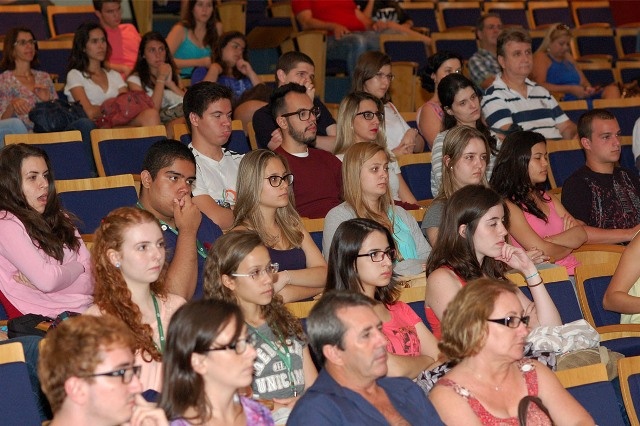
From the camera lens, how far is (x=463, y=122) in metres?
5.76

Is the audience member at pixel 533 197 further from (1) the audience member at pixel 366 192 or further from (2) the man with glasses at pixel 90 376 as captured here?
(2) the man with glasses at pixel 90 376

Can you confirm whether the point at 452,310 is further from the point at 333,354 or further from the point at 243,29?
the point at 243,29

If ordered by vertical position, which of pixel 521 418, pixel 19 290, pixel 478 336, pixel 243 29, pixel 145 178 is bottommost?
pixel 521 418

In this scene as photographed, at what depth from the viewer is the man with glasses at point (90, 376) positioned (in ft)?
7.77

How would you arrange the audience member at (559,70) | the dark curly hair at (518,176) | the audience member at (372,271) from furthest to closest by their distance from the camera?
the audience member at (559,70) → the dark curly hair at (518,176) → the audience member at (372,271)

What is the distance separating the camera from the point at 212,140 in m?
4.95

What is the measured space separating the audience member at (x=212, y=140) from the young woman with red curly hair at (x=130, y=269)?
1.54 m

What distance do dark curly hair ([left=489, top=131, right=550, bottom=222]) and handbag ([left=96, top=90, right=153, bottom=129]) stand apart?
6.88ft

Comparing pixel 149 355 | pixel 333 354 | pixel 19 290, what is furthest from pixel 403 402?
pixel 19 290

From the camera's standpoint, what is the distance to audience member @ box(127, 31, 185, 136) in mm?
6297

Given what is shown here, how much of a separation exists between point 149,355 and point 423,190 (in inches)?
115

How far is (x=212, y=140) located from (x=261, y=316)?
5.83 ft

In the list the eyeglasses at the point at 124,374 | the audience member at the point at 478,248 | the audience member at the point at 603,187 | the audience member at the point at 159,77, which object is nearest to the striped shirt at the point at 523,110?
the audience member at the point at 603,187

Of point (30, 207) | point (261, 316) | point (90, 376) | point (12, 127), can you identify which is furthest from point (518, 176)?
point (90, 376)
